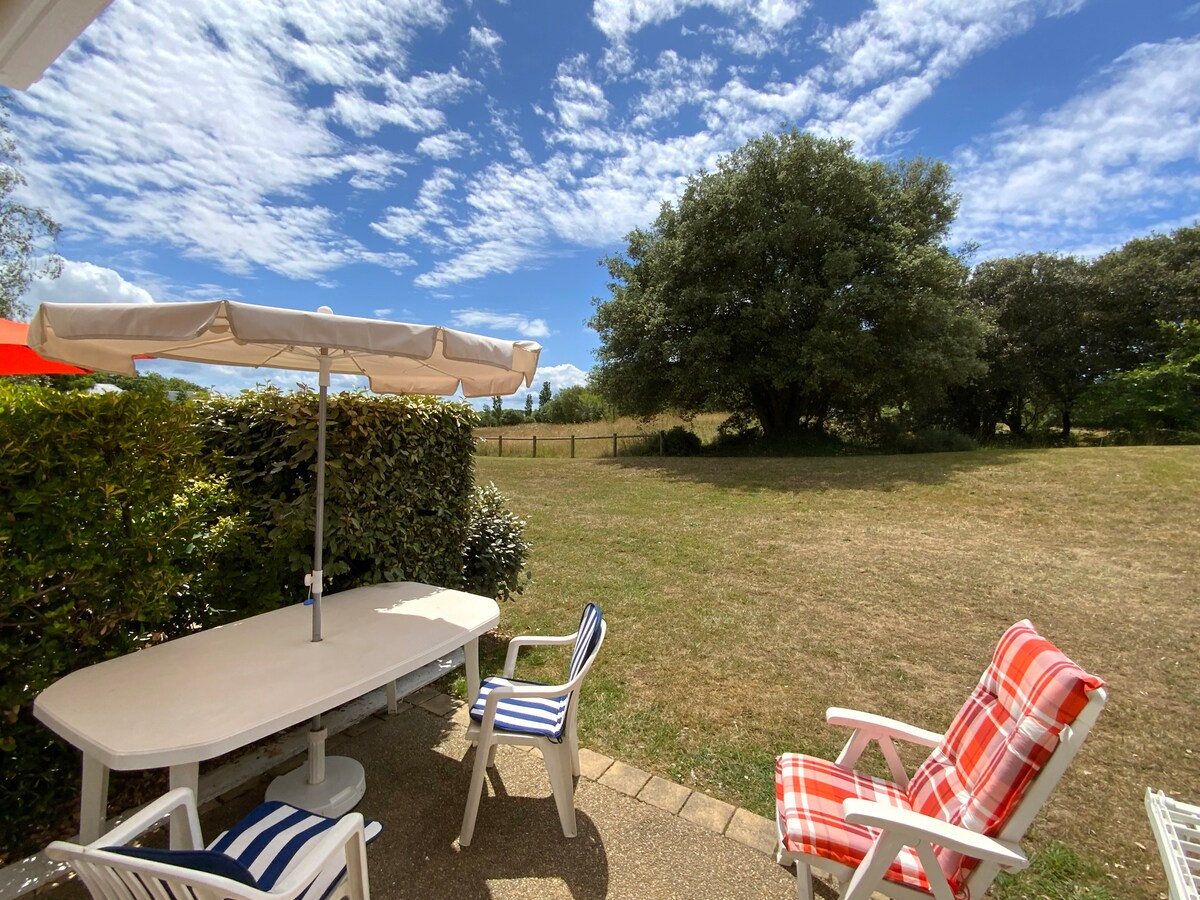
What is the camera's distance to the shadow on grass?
10.7m

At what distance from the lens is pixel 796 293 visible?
14.4 metres

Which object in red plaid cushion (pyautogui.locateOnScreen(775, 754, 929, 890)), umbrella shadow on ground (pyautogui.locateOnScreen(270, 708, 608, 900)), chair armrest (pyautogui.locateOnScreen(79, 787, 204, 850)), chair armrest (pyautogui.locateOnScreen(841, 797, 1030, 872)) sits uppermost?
chair armrest (pyautogui.locateOnScreen(79, 787, 204, 850))

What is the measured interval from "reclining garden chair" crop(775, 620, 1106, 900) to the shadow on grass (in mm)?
8911

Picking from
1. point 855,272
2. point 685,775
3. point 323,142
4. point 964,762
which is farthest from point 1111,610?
point 855,272

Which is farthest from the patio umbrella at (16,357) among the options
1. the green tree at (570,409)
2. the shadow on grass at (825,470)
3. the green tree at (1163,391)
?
the green tree at (570,409)

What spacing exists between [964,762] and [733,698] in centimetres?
167

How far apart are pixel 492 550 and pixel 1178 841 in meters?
3.81

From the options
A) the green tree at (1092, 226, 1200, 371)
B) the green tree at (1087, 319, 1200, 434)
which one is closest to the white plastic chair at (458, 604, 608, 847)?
the green tree at (1087, 319, 1200, 434)

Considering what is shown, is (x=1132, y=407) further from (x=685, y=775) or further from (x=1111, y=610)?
(x=685, y=775)

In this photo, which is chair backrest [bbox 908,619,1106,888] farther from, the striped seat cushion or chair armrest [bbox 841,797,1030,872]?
the striped seat cushion

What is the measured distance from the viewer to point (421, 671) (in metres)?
3.43

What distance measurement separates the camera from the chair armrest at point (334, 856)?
3.69 feet

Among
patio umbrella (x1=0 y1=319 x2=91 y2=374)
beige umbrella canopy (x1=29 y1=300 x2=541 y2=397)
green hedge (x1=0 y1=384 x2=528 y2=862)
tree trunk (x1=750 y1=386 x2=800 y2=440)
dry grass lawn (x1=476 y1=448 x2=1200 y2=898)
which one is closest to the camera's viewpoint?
beige umbrella canopy (x1=29 y1=300 x2=541 y2=397)

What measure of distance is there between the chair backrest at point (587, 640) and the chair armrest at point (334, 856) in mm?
921
